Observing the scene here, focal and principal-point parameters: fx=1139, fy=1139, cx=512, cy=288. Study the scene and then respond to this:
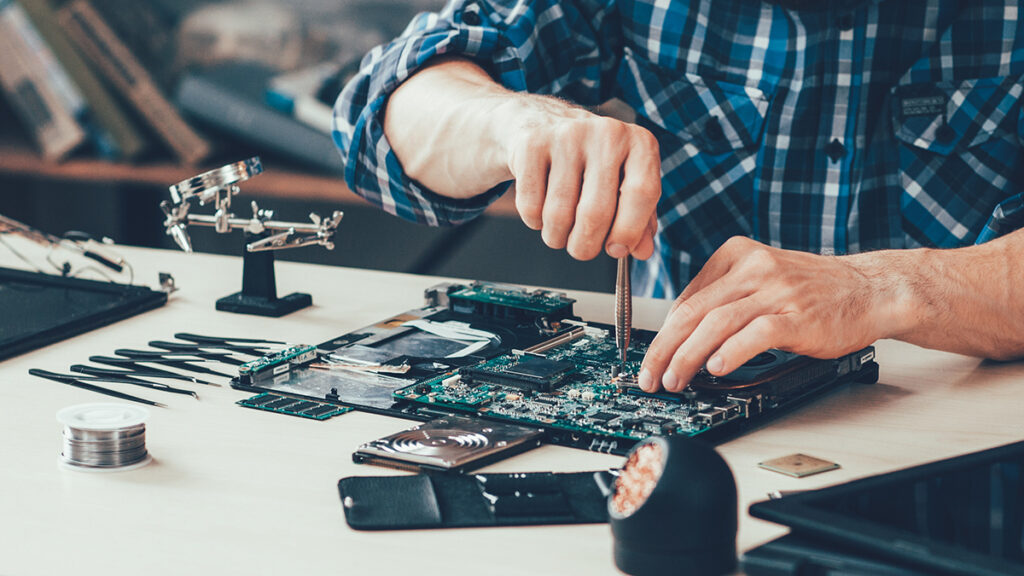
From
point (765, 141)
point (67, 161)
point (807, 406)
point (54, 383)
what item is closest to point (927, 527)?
point (807, 406)

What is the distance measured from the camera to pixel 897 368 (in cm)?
114

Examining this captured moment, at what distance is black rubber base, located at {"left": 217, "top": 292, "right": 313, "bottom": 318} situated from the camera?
134cm

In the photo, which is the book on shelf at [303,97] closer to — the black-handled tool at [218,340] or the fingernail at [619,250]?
the black-handled tool at [218,340]

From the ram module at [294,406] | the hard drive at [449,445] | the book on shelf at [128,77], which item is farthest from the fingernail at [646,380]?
the book on shelf at [128,77]

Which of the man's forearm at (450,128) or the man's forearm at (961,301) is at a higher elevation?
the man's forearm at (450,128)

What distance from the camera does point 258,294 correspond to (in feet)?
4.47

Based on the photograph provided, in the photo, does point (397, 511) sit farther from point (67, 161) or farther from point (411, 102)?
point (67, 161)

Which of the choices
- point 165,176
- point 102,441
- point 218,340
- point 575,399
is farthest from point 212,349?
point 165,176

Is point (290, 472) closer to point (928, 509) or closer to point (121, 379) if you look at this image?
point (121, 379)

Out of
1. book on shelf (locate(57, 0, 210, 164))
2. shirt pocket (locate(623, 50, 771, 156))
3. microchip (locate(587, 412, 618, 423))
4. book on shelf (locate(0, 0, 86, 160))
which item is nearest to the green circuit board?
microchip (locate(587, 412, 618, 423))

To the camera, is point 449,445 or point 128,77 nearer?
point 449,445

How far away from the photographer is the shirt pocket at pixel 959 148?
148cm

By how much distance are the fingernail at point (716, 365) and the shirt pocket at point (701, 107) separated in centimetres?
65

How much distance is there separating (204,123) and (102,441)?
224 cm
